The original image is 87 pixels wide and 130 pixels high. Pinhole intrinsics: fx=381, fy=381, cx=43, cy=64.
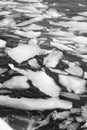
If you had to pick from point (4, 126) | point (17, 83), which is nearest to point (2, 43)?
point (17, 83)

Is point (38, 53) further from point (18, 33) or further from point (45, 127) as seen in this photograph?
point (45, 127)

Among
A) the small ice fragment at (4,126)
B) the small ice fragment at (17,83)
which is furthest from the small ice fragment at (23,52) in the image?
the small ice fragment at (4,126)

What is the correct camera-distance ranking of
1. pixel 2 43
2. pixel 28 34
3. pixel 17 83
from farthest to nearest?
1. pixel 28 34
2. pixel 2 43
3. pixel 17 83

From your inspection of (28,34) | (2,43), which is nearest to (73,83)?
(2,43)

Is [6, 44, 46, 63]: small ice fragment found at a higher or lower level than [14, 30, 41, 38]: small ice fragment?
higher

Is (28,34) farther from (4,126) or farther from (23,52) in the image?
(4,126)

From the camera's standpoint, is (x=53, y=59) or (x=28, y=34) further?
(x=28, y=34)

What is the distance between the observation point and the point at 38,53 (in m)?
1.70

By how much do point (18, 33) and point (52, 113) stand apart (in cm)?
81

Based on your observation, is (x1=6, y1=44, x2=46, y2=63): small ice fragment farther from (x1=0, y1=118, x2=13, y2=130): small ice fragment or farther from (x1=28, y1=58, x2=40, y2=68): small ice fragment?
(x1=0, y1=118, x2=13, y2=130): small ice fragment

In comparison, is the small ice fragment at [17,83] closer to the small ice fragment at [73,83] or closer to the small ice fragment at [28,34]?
the small ice fragment at [73,83]

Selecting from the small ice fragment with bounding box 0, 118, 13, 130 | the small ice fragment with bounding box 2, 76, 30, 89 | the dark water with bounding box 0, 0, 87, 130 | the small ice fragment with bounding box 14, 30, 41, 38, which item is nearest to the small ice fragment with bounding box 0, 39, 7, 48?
the dark water with bounding box 0, 0, 87, 130

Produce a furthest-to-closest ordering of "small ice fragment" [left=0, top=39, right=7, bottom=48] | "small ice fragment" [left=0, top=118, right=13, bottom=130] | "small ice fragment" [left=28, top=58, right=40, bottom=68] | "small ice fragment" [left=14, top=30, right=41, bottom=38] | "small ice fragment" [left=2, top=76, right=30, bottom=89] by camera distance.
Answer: "small ice fragment" [left=14, top=30, right=41, bottom=38] < "small ice fragment" [left=0, top=39, right=7, bottom=48] < "small ice fragment" [left=28, top=58, right=40, bottom=68] < "small ice fragment" [left=2, top=76, right=30, bottom=89] < "small ice fragment" [left=0, top=118, right=13, bottom=130]

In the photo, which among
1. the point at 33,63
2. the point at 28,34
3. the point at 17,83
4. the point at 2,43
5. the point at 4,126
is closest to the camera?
the point at 4,126
